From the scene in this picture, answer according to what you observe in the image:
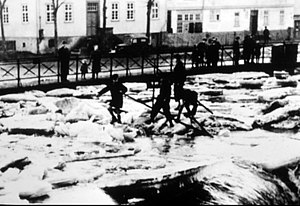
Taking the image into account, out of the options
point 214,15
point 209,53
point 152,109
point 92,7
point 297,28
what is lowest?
point 152,109

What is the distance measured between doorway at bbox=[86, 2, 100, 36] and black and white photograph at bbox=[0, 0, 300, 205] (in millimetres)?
23

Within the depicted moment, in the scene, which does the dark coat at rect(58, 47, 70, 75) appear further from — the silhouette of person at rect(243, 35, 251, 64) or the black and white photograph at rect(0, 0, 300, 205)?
the silhouette of person at rect(243, 35, 251, 64)

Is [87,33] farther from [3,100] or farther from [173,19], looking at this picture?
[3,100]

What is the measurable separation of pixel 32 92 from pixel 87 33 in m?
2.53

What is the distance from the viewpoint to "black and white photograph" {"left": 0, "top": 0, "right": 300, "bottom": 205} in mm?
5570

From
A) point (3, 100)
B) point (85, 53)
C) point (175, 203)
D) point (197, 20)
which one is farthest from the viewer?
point (197, 20)

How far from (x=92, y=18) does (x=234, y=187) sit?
6062 millimetres

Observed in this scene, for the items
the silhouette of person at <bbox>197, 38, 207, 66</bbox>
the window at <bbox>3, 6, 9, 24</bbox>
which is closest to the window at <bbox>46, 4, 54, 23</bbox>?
the window at <bbox>3, 6, 9, 24</bbox>

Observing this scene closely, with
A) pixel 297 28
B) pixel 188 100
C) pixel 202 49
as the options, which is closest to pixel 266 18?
pixel 202 49

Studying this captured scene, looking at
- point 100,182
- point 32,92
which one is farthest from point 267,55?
point 100,182

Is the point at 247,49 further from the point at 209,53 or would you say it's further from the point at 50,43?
the point at 50,43

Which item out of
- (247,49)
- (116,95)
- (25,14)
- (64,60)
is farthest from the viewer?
(247,49)

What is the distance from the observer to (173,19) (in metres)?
12.5

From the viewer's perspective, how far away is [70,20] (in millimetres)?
10898
